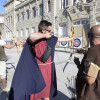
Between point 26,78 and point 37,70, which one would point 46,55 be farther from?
point 26,78

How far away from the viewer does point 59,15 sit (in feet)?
44.4

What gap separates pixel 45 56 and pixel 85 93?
0.83 metres

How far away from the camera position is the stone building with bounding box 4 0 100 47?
10445 mm

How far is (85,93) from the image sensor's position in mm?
1122

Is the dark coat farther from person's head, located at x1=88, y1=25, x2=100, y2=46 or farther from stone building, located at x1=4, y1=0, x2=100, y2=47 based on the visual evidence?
stone building, located at x1=4, y1=0, x2=100, y2=47

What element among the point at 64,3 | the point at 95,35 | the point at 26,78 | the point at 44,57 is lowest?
the point at 26,78

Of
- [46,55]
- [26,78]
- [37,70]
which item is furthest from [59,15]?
[26,78]

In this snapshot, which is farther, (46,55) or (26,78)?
(46,55)

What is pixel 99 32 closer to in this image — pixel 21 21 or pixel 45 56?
pixel 45 56

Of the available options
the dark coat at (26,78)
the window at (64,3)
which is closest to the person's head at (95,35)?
the dark coat at (26,78)

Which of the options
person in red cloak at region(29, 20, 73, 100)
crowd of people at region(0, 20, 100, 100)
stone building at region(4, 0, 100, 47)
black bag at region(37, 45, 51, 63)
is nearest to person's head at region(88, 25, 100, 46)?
crowd of people at region(0, 20, 100, 100)

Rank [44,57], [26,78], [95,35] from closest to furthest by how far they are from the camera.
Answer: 1. [95,35]
2. [26,78]
3. [44,57]

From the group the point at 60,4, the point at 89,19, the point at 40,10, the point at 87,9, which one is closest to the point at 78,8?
the point at 87,9

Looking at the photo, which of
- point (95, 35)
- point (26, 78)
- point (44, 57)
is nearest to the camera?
point (95, 35)
